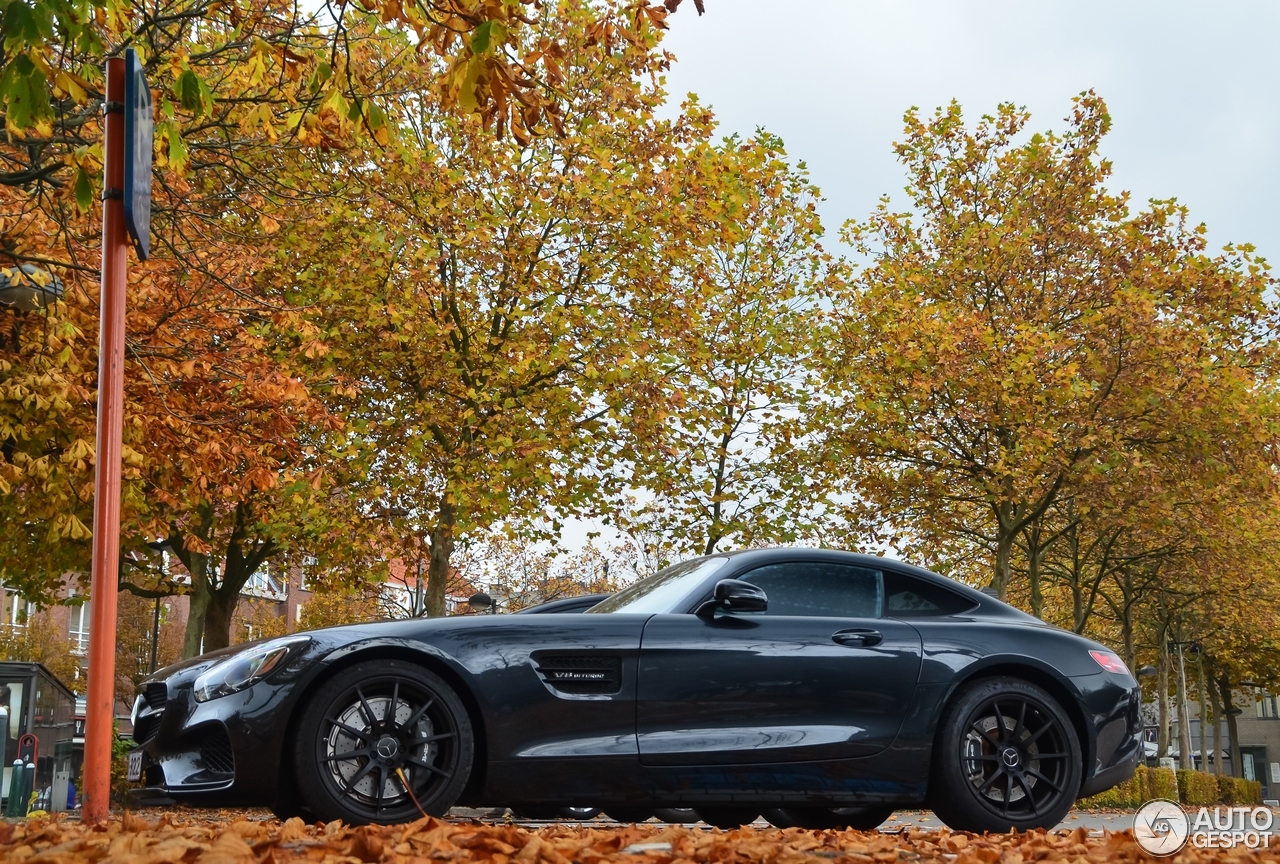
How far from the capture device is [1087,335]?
80.6 ft

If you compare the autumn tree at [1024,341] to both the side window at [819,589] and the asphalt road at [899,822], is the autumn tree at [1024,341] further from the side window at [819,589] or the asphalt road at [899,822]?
the side window at [819,589]

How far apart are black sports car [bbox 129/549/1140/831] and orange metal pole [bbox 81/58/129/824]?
0.71 metres

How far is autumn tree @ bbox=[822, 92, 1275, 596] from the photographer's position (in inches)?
931

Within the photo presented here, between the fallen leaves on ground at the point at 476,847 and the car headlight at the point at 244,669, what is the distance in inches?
26.6

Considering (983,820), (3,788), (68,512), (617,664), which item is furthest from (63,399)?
(983,820)

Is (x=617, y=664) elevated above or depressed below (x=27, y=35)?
below

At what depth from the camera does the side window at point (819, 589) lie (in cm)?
655

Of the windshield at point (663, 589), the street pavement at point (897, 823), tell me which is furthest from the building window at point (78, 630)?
the windshield at point (663, 589)

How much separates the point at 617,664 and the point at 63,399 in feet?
31.4

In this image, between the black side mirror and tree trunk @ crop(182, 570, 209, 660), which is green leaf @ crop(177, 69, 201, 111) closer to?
the black side mirror

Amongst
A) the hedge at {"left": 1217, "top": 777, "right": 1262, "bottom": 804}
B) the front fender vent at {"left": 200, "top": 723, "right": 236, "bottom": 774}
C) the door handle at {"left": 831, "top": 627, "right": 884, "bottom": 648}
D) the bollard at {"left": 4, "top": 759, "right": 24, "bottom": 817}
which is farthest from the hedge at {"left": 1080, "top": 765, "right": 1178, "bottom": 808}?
the front fender vent at {"left": 200, "top": 723, "right": 236, "bottom": 774}

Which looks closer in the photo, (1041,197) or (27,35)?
(27,35)

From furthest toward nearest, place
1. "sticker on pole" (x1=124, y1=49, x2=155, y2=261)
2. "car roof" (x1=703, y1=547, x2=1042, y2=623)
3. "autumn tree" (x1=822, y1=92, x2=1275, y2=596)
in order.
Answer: "autumn tree" (x1=822, y1=92, x2=1275, y2=596) < "car roof" (x1=703, y1=547, x2=1042, y2=623) < "sticker on pole" (x1=124, y1=49, x2=155, y2=261)

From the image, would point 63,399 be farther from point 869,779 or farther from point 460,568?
point 460,568
